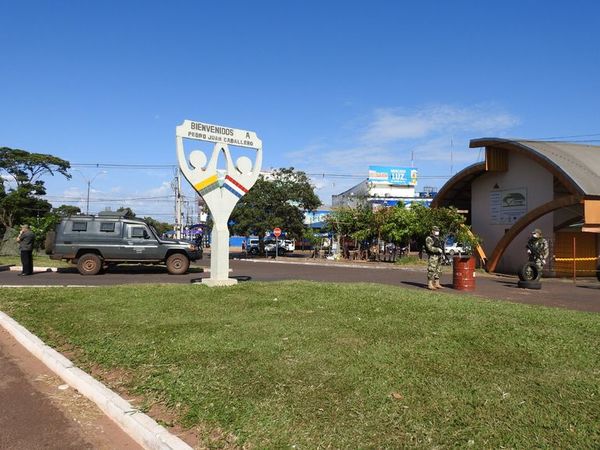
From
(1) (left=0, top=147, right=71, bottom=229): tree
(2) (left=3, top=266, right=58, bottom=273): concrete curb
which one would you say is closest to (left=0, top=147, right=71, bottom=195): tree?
(1) (left=0, top=147, right=71, bottom=229): tree

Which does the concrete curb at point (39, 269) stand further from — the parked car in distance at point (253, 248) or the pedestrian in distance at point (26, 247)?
the parked car in distance at point (253, 248)

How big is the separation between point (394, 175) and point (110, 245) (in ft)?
254

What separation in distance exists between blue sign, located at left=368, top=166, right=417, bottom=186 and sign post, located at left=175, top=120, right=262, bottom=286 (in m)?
77.4

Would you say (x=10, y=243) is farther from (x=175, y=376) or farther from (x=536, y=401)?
(x=536, y=401)

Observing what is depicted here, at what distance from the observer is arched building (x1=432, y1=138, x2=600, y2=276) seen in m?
21.8

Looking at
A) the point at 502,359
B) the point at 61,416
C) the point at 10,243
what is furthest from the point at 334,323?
the point at 10,243

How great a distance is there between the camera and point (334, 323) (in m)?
7.82

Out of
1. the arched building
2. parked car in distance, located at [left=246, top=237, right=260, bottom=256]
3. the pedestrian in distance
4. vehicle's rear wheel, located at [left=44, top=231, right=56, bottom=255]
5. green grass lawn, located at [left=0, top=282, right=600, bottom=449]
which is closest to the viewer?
A: green grass lawn, located at [left=0, top=282, right=600, bottom=449]

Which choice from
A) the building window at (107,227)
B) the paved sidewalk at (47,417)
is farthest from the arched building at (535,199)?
the paved sidewalk at (47,417)

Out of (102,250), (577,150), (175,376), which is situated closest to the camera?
(175,376)

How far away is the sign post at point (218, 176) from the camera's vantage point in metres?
13.1

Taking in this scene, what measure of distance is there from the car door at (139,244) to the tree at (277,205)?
71.0 ft

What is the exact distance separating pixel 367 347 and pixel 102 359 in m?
3.26

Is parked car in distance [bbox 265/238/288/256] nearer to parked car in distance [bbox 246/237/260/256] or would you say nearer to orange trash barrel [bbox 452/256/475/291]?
parked car in distance [bbox 246/237/260/256]
